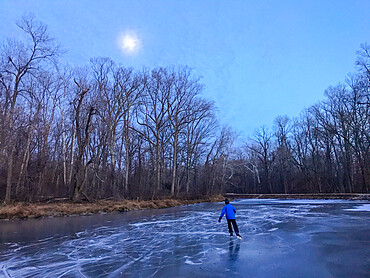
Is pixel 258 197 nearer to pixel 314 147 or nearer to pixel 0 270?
pixel 314 147

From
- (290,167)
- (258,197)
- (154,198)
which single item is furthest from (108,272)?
(290,167)

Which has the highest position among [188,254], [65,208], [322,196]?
[65,208]

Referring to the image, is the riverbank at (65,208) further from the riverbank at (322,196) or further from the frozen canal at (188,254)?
the riverbank at (322,196)

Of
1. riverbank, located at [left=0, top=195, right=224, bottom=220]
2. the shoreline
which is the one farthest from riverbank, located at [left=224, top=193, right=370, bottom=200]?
riverbank, located at [left=0, top=195, right=224, bottom=220]

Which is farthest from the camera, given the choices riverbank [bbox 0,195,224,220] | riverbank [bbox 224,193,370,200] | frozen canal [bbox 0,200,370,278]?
riverbank [bbox 224,193,370,200]

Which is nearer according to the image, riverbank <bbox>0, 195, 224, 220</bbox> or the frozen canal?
the frozen canal

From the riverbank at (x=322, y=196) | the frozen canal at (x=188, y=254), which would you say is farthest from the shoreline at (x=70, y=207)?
the frozen canal at (x=188, y=254)

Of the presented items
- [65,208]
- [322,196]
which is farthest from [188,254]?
[322,196]

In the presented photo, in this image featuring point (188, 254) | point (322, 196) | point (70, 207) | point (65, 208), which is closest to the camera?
point (188, 254)

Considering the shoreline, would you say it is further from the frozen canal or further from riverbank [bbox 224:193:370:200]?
the frozen canal

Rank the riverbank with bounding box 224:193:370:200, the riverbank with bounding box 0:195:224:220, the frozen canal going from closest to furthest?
1. the frozen canal
2. the riverbank with bounding box 0:195:224:220
3. the riverbank with bounding box 224:193:370:200

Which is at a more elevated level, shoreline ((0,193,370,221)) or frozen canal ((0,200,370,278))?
shoreline ((0,193,370,221))

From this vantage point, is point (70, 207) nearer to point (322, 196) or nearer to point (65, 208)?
point (65, 208)

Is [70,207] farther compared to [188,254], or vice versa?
[70,207]
